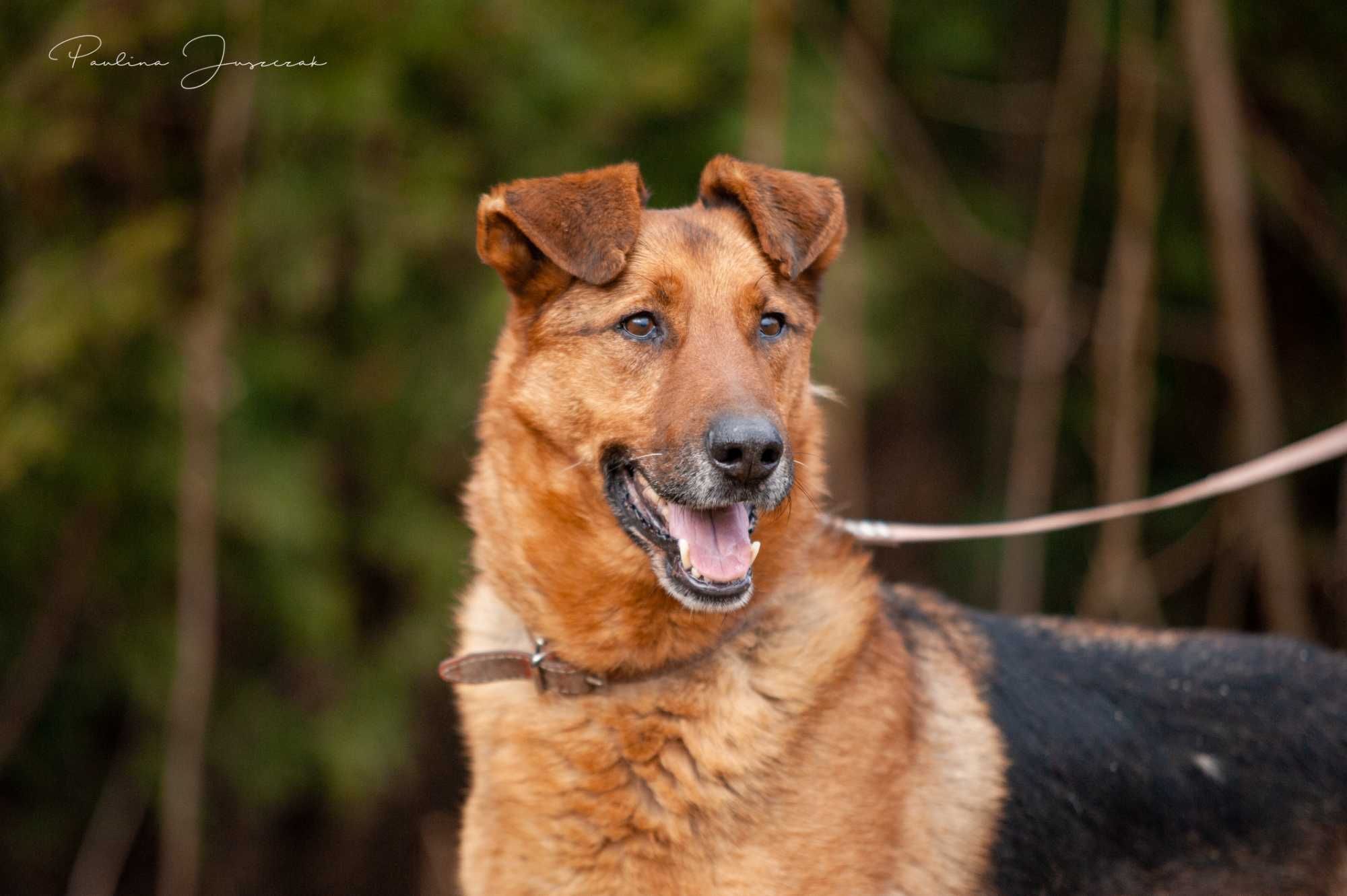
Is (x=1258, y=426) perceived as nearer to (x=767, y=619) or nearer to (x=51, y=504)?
(x=767, y=619)

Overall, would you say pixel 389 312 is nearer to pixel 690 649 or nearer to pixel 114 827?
pixel 114 827

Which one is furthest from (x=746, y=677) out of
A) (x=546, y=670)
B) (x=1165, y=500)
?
(x=1165, y=500)

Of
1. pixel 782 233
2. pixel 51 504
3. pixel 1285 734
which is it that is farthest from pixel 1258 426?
pixel 51 504

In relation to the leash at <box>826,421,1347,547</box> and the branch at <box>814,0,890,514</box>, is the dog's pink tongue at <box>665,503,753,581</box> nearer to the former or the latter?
the leash at <box>826,421,1347,547</box>

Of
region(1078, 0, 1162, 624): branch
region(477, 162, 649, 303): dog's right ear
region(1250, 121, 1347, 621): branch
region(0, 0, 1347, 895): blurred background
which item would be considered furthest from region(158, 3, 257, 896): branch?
region(1250, 121, 1347, 621): branch

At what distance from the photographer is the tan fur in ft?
10.3

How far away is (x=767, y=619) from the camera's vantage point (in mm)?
3523

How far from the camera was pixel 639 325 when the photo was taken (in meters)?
3.51

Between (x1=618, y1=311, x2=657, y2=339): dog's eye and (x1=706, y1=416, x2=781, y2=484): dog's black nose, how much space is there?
480mm

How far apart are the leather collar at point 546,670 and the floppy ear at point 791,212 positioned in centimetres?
105

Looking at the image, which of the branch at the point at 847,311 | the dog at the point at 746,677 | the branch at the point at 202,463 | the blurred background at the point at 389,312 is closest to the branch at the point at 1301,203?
the blurred background at the point at 389,312

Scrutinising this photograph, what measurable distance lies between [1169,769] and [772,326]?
166 centimetres

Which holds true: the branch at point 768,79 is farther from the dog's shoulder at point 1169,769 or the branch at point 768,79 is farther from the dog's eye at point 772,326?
the dog's shoulder at point 1169,769

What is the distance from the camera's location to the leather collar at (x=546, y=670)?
3371mm
